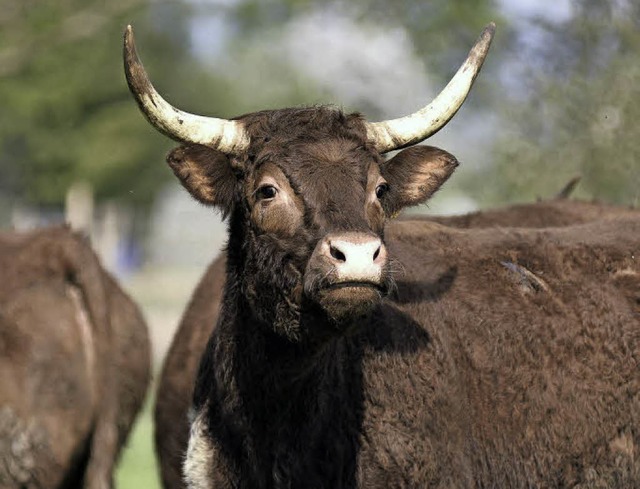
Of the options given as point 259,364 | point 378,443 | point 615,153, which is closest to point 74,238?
point 259,364

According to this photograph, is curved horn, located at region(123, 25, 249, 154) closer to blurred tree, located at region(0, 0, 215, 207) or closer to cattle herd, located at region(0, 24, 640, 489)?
cattle herd, located at region(0, 24, 640, 489)

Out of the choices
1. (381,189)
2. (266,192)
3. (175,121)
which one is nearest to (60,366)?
(175,121)

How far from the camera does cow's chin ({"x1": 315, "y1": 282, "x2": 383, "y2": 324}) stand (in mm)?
4586

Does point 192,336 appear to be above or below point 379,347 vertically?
above

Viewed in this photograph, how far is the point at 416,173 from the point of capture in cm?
569

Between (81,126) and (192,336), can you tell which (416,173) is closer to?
(192,336)

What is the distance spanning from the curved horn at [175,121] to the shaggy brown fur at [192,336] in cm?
193

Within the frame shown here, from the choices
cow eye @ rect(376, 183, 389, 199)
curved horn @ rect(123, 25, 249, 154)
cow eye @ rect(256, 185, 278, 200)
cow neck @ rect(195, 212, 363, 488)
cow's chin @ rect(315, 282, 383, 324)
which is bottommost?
cow neck @ rect(195, 212, 363, 488)

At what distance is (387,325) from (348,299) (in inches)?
36.3

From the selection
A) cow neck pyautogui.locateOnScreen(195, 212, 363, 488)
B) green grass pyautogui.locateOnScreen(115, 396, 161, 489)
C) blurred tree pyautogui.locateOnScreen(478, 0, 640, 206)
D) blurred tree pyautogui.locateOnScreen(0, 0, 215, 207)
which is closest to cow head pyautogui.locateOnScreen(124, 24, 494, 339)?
cow neck pyautogui.locateOnScreen(195, 212, 363, 488)

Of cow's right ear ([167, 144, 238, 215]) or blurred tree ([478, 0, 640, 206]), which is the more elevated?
blurred tree ([478, 0, 640, 206])

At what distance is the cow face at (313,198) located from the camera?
4.62 metres

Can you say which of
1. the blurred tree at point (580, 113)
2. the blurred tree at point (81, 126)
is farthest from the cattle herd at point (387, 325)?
the blurred tree at point (81, 126)

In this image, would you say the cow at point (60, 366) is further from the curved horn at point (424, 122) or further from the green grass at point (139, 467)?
the curved horn at point (424, 122)
